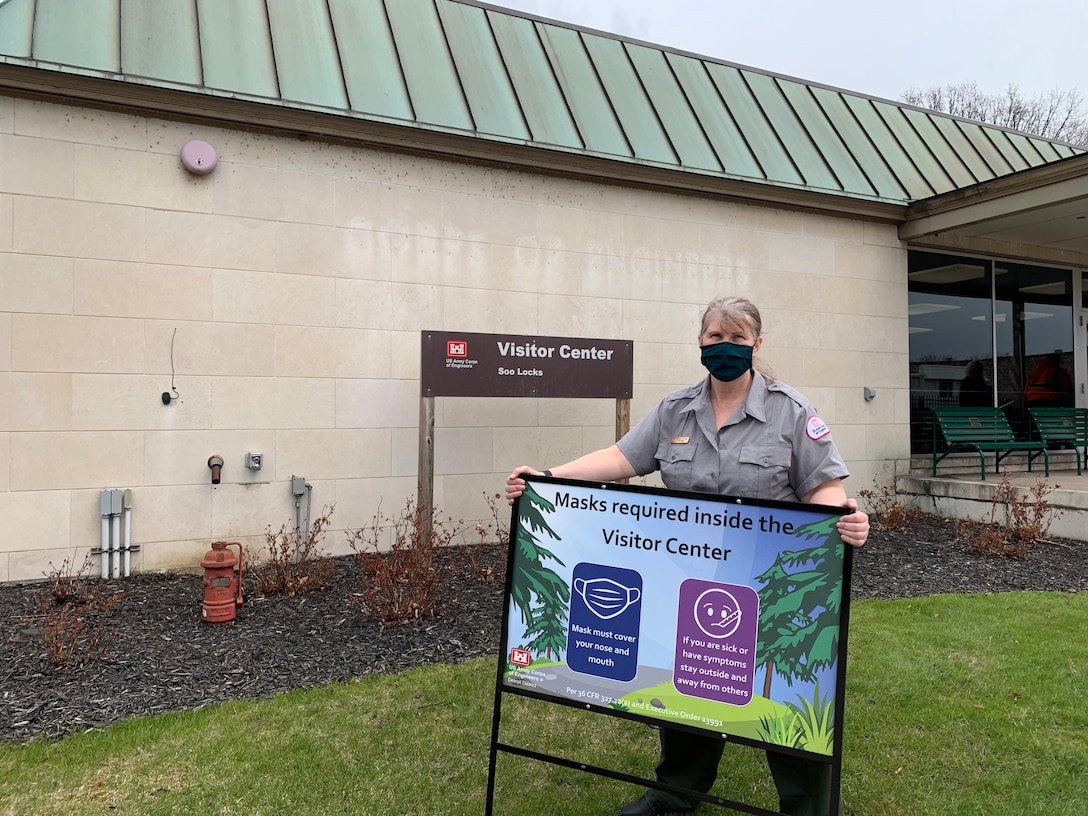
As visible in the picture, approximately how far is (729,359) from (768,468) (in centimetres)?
40

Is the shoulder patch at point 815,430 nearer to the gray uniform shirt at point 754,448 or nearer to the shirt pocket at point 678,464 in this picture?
the gray uniform shirt at point 754,448

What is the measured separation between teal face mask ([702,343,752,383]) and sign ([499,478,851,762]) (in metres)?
0.49

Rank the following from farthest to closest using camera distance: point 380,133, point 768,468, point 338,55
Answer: point 338,55, point 380,133, point 768,468

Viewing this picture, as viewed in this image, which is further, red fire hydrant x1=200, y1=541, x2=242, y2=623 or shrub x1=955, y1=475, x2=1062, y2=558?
shrub x1=955, y1=475, x2=1062, y2=558

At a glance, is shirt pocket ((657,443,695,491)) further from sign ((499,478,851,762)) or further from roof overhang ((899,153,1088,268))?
roof overhang ((899,153,1088,268))

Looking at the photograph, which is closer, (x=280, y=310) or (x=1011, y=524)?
(x=280, y=310)

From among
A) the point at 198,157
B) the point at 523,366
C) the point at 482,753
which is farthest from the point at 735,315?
the point at 198,157

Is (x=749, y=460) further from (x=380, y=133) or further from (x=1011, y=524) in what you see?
(x=1011, y=524)

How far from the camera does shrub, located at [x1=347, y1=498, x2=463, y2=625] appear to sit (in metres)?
4.96

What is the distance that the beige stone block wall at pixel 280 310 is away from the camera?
19.1 ft

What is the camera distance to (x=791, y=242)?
888 cm

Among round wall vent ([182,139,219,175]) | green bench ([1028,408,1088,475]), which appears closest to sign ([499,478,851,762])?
round wall vent ([182,139,219,175])

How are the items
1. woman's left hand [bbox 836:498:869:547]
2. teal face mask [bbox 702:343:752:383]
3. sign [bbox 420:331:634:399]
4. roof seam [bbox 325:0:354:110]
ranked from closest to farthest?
woman's left hand [bbox 836:498:869:547] < teal face mask [bbox 702:343:752:383] < sign [bbox 420:331:634:399] < roof seam [bbox 325:0:354:110]

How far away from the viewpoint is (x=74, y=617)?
15.7 ft
